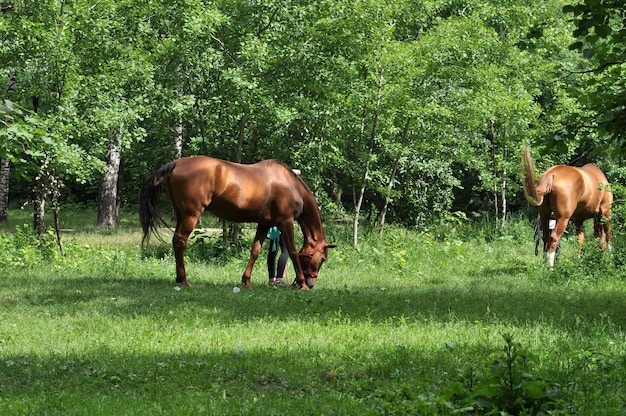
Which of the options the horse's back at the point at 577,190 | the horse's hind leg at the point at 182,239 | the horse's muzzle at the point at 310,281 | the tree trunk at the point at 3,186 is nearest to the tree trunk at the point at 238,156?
the horse's hind leg at the point at 182,239

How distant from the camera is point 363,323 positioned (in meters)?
9.06

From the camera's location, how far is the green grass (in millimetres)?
5867

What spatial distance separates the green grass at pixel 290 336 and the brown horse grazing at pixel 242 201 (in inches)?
21.1

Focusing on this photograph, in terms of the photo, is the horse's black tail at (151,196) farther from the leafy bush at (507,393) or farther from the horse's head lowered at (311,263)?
the leafy bush at (507,393)

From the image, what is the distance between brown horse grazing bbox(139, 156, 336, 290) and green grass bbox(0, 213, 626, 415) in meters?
0.53

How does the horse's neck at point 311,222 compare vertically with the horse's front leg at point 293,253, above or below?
above

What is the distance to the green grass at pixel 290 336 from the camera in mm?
5867

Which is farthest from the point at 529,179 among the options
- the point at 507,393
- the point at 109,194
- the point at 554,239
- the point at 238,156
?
the point at 109,194

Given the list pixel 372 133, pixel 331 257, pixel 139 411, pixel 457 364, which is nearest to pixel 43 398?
pixel 139 411

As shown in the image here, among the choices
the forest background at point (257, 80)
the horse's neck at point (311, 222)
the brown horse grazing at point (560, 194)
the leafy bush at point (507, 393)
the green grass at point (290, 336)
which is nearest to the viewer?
the leafy bush at point (507, 393)

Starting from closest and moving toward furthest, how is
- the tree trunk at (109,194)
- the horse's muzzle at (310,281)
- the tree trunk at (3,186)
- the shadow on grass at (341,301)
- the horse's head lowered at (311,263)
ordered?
1. the shadow on grass at (341,301)
2. the horse's muzzle at (310,281)
3. the horse's head lowered at (311,263)
4. the tree trunk at (3,186)
5. the tree trunk at (109,194)

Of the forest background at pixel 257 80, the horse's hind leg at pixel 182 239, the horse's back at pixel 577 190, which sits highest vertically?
the forest background at pixel 257 80

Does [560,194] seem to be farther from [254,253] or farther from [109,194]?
[109,194]

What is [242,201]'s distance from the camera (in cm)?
1322
